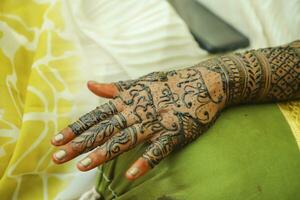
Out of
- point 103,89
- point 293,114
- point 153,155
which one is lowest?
point 293,114

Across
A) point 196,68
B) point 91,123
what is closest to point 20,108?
point 91,123

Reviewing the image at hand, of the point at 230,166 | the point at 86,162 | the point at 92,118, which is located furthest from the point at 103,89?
the point at 230,166

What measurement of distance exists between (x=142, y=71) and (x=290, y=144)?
0.37 meters

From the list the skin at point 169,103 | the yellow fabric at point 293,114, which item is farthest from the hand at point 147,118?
the yellow fabric at point 293,114

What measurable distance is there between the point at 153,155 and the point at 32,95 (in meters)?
0.31

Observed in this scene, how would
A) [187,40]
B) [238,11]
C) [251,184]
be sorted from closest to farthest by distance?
[251,184]
[187,40]
[238,11]

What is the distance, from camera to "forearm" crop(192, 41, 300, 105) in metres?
0.85

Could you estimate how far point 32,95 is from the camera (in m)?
0.87

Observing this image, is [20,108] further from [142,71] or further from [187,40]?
[187,40]

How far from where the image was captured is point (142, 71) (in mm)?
955

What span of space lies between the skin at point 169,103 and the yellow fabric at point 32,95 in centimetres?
10

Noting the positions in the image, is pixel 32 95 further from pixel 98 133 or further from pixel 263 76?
pixel 263 76

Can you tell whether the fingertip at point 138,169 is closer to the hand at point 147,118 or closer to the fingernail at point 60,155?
the hand at point 147,118

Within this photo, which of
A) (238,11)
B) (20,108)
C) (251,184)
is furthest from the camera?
(238,11)
